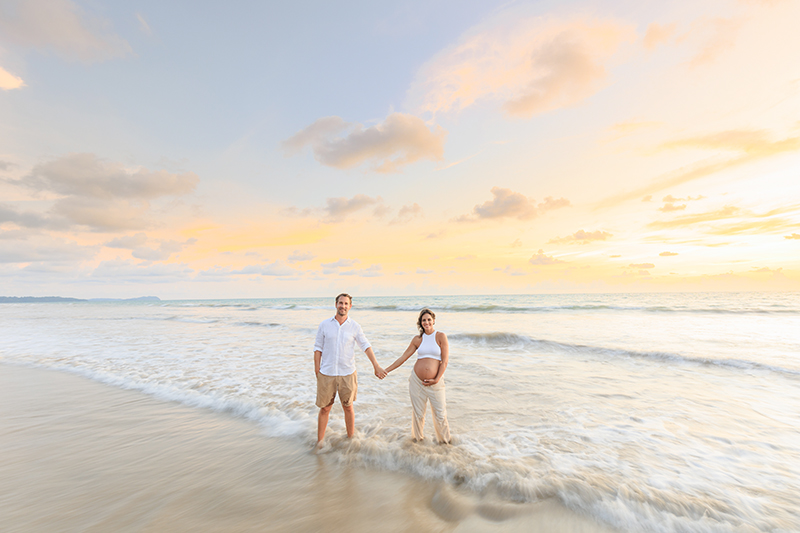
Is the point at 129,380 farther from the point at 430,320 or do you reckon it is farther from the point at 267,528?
the point at 430,320

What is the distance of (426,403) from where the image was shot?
553 cm

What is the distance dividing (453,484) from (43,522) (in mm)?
4797

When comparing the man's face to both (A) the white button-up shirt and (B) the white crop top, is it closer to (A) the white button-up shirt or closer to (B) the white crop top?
(A) the white button-up shirt

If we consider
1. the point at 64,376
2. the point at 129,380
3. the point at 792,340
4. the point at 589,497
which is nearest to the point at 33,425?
the point at 129,380

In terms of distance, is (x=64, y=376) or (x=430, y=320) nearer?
(x=430, y=320)

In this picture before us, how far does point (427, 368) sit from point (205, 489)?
3.38 meters

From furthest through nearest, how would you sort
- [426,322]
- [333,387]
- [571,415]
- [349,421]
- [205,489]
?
[571,415] < [349,421] < [333,387] < [426,322] < [205,489]

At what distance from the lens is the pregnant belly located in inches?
207

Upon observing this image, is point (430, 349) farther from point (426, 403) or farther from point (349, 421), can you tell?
point (349, 421)

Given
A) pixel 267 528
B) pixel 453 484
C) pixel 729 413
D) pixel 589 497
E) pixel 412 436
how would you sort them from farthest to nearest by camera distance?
pixel 729 413 → pixel 412 436 → pixel 453 484 → pixel 589 497 → pixel 267 528

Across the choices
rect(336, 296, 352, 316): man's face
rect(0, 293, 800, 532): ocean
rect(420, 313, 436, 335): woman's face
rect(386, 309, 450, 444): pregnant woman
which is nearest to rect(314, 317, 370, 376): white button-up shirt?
rect(336, 296, 352, 316): man's face

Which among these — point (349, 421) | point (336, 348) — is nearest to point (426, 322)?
point (336, 348)

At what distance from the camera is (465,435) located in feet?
20.0

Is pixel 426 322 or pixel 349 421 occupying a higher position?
pixel 426 322
